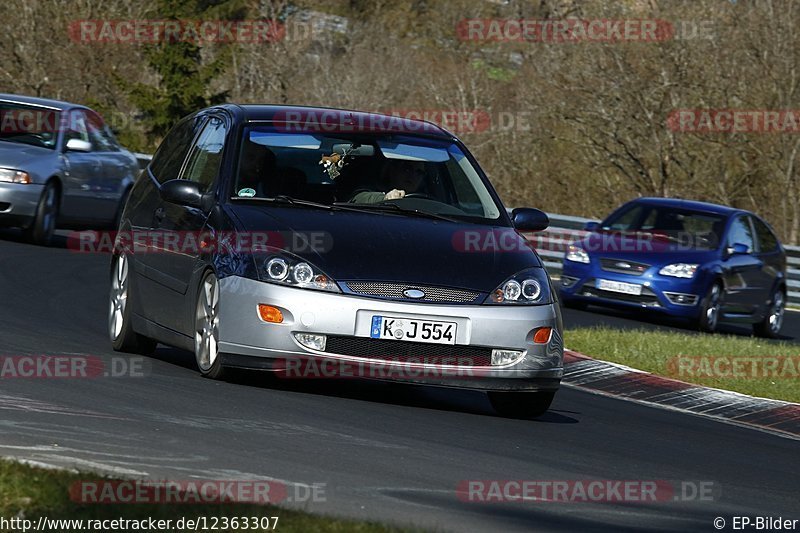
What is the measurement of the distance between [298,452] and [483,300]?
2.08 m

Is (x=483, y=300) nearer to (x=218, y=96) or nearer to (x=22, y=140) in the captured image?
(x=22, y=140)

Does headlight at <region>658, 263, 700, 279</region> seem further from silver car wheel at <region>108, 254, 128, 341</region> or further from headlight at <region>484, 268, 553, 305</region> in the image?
headlight at <region>484, 268, 553, 305</region>

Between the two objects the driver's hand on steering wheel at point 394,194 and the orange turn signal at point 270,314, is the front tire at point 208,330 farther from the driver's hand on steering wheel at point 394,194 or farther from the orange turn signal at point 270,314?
the driver's hand on steering wheel at point 394,194

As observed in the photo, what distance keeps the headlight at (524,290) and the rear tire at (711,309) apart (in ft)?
35.5

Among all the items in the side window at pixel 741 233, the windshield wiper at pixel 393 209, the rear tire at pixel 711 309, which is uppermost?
the windshield wiper at pixel 393 209

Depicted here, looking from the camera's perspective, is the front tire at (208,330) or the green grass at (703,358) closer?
the front tire at (208,330)

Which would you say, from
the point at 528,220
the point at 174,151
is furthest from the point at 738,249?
the point at 174,151

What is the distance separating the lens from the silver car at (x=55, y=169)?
1831cm

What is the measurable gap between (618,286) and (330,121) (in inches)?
394

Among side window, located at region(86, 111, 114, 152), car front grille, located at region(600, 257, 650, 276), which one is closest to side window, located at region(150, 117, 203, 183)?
side window, located at region(86, 111, 114, 152)

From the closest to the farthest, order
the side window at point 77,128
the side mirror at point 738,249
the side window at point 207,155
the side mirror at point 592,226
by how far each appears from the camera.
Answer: the side window at point 207,155, the side window at point 77,128, the side mirror at point 738,249, the side mirror at point 592,226

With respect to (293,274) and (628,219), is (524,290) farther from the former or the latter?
(628,219)

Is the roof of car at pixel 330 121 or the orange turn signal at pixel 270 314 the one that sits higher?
the roof of car at pixel 330 121

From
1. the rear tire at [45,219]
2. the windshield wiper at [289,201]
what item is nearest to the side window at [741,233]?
the rear tire at [45,219]
